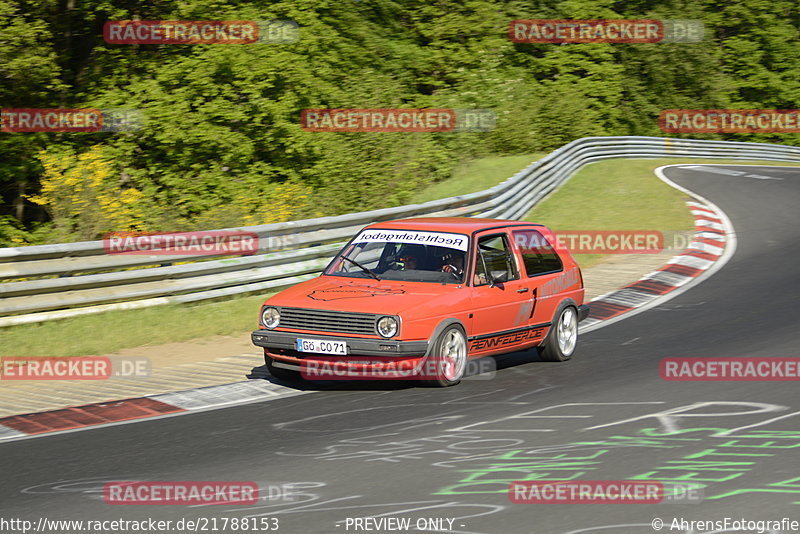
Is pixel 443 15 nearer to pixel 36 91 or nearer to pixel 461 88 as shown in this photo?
pixel 461 88

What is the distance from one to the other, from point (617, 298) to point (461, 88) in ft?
89.2

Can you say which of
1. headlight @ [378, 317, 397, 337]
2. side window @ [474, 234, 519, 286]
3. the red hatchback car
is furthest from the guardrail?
headlight @ [378, 317, 397, 337]

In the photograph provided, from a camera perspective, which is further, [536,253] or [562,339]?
[536,253]

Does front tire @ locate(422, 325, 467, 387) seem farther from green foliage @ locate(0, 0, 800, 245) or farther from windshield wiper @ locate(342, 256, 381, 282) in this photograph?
green foliage @ locate(0, 0, 800, 245)

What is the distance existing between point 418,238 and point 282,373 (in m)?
2.06

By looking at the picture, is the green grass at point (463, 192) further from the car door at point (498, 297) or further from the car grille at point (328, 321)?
the car door at point (498, 297)

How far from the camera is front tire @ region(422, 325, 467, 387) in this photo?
9.34 meters

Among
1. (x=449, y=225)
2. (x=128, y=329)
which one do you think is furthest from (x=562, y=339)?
(x=128, y=329)

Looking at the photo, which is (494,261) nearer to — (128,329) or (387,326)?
(387,326)

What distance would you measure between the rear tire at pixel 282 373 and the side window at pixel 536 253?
2.78 m

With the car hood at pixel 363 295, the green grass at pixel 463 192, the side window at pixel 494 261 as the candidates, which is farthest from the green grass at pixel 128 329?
the side window at pixel 494 261

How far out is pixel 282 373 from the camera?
32.2ft

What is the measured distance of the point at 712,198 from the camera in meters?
25.9

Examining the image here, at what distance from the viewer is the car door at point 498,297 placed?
10.1m
